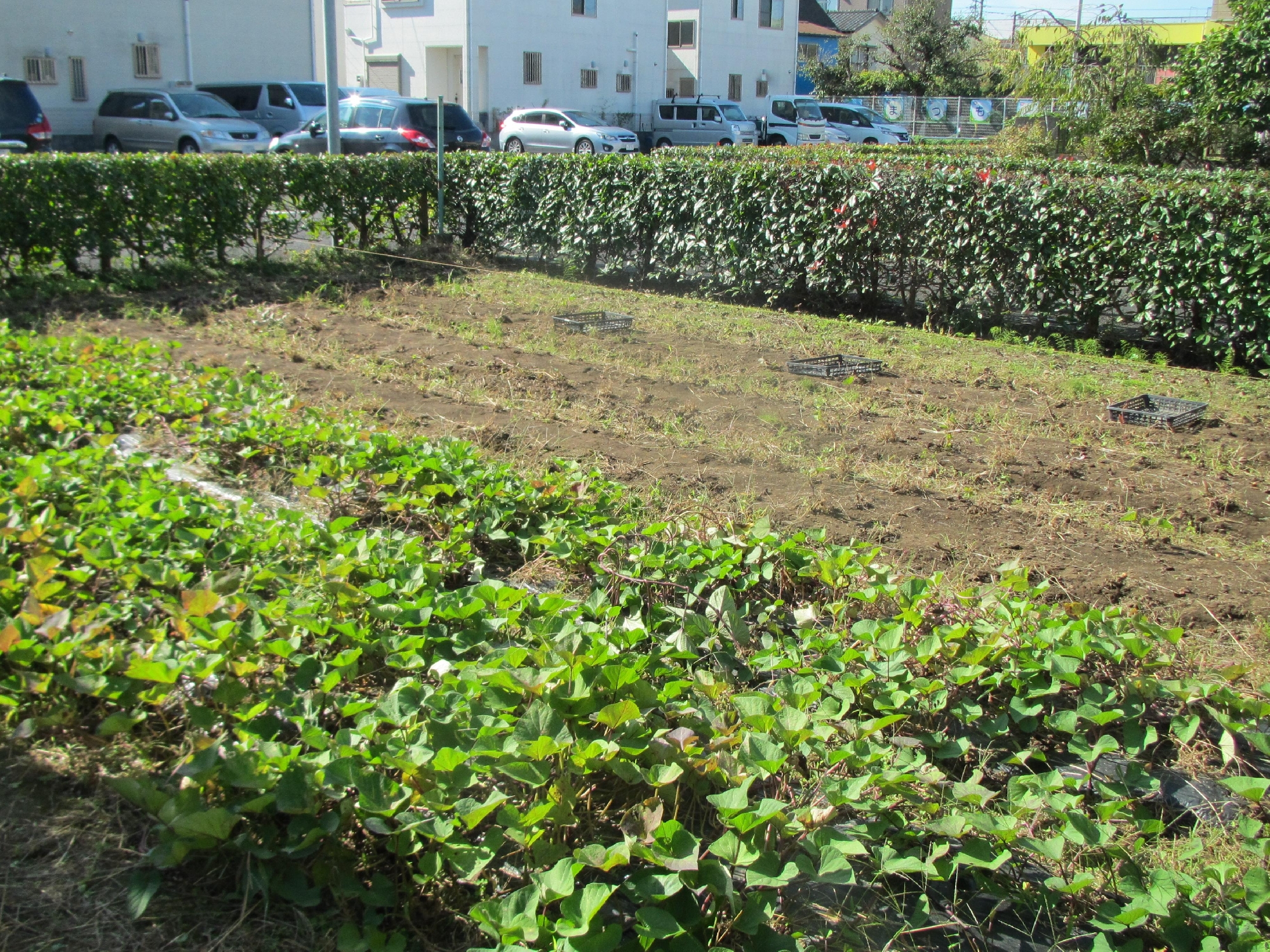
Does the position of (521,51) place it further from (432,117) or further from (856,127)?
(856,127)

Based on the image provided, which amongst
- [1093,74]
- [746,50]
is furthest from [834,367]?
[746,50]

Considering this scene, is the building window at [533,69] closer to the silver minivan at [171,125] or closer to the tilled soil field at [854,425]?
the silver minivan at [171,125]

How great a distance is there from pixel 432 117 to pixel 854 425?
1991 cm

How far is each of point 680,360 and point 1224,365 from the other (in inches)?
180

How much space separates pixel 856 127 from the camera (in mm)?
41000

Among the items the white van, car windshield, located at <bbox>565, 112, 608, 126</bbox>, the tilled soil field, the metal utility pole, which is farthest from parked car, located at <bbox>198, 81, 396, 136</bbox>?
the tilled soil field

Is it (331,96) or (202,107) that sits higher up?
(202,107)

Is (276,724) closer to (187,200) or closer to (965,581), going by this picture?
(965,581)

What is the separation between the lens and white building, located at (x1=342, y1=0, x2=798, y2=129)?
34.3 m

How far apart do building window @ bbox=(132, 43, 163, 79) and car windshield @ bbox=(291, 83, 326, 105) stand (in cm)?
445

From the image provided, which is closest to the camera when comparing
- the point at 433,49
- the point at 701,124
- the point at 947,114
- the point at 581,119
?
the point at 581,119

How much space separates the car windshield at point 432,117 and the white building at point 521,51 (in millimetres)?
10160

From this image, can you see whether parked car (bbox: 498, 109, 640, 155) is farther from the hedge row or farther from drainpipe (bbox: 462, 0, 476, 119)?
the hedge row

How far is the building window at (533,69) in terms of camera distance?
117ft
